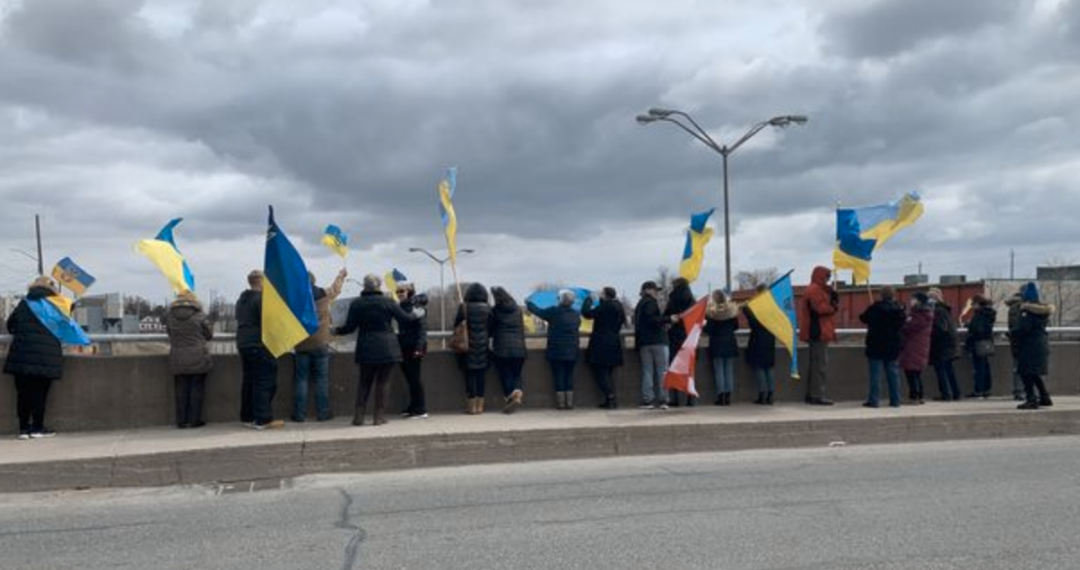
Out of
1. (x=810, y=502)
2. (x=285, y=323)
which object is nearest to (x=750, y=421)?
(x=810, y=502)

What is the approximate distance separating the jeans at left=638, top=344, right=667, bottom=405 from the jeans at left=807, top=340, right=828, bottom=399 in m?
2.31

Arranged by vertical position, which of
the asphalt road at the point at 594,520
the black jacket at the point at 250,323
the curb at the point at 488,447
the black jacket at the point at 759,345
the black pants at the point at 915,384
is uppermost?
the black jacket at the point at 250,323

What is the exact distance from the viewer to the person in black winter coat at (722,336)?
12.8m

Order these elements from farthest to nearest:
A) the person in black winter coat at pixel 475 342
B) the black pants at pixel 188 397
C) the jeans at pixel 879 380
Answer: the jeans at pixel 879 380 < the person in black winter coat at pixel 475 342 < the black pants at pixel 188 397

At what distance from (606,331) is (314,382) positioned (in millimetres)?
3776

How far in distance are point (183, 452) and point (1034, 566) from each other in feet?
24.3

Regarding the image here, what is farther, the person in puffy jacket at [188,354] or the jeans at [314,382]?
the jeans at [314,382]

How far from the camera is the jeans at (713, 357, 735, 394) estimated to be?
42.6ft

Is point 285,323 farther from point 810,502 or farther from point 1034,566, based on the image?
point 1034,566

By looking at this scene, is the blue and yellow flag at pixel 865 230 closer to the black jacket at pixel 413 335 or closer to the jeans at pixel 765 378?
the jeans at pixel 765 378

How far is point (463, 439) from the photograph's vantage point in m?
10.2

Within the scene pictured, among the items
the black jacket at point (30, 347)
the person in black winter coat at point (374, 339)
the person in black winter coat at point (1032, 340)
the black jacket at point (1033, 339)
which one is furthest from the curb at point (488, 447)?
the black jacket at point (30, 347)

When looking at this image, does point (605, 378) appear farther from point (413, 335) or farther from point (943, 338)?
point (943, 338)

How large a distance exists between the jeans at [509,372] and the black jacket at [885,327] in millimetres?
4794
